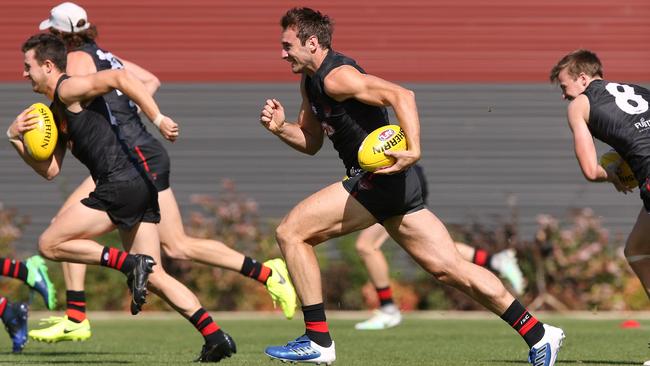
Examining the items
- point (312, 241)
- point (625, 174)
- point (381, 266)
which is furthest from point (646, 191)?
point (381, 266)

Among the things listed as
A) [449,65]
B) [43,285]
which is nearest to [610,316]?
[449,65]

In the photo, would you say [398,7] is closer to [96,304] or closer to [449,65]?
[449,65]

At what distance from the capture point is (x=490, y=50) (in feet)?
55.4

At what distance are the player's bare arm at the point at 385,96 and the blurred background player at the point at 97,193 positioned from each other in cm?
194

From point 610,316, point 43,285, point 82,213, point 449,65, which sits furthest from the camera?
point 449,65

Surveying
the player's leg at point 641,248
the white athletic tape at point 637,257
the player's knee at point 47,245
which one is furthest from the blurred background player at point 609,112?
the player's knee at point 47,245

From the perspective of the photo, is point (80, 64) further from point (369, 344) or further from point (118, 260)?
point (369, 344)

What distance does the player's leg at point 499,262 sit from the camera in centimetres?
1277

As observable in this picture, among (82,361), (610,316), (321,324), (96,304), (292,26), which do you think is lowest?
(96,304)

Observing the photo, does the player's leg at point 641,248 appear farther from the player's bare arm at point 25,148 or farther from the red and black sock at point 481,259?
the red and black sock at point 481,259

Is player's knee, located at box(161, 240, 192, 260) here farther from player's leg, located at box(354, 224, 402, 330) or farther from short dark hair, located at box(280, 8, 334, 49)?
player's leg, located at box(354, 224, 402, 330)

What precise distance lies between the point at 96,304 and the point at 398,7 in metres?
5.43

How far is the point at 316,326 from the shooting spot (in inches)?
300

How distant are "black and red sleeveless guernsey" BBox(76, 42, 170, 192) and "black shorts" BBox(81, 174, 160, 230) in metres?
0.63
